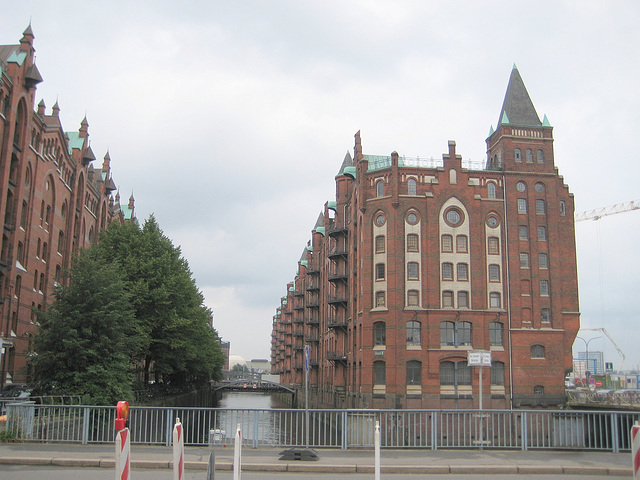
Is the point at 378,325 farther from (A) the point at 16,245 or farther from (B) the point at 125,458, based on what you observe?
(B) the point at 125,458

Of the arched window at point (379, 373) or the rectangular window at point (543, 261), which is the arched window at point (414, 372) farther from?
the rectangular window at point (543, 261)

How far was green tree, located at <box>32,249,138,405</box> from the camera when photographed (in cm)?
2817

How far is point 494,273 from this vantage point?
5475 centimetres

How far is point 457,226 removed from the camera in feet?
180

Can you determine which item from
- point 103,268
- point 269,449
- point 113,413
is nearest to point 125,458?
point 269,449

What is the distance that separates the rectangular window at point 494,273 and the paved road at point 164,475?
40.2 metres

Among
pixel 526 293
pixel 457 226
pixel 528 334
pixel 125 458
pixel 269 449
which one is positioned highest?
pixel 457 226

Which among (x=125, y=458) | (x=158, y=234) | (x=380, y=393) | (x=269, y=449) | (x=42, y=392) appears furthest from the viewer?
(x=380, y=393)

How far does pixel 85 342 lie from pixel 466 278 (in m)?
34.2

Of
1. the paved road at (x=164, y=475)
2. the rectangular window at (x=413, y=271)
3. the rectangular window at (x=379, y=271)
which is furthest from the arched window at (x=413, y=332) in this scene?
the paved road at (x=164, y=475)

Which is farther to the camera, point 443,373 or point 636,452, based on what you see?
point 443,373

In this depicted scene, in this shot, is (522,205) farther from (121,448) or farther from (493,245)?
(121,448)

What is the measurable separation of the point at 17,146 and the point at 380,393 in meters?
32.5

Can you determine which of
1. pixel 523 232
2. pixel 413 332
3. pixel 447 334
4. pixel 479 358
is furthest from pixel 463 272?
pixel 479 358
